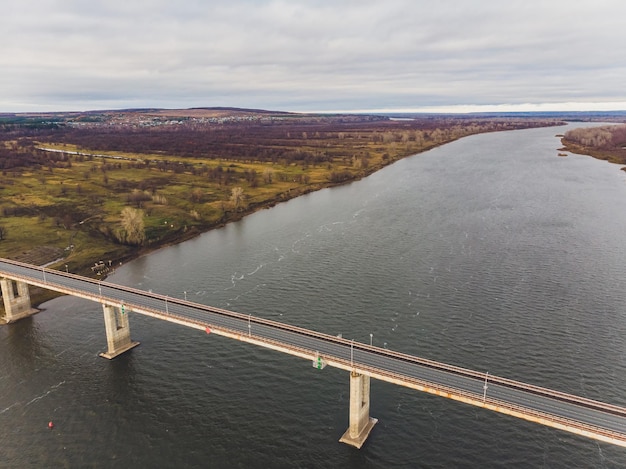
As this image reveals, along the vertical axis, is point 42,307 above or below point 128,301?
below

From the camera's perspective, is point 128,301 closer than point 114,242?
Yes

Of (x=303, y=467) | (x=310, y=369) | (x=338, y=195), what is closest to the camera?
(x=303, y=467)

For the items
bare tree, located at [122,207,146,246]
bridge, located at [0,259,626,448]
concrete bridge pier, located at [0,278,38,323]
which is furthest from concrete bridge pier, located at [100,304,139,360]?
bare tree, located at [122,207,146,246]

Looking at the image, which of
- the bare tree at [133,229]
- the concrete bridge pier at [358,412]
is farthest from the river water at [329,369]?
the bare tree at [133,229]

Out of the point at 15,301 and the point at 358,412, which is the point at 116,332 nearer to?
the point at 15,301

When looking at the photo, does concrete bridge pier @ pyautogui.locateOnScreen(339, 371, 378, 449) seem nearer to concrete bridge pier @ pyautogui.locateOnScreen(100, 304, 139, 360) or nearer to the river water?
the river water

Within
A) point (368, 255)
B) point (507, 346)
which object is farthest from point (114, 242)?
point (507, 346)

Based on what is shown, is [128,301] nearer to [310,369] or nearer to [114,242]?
[310,369]

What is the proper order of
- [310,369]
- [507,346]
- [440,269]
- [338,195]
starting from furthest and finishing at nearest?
[338,195] < [440,269] < [507,346] < [310,369]

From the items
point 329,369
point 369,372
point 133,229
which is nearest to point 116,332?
point 329,369
